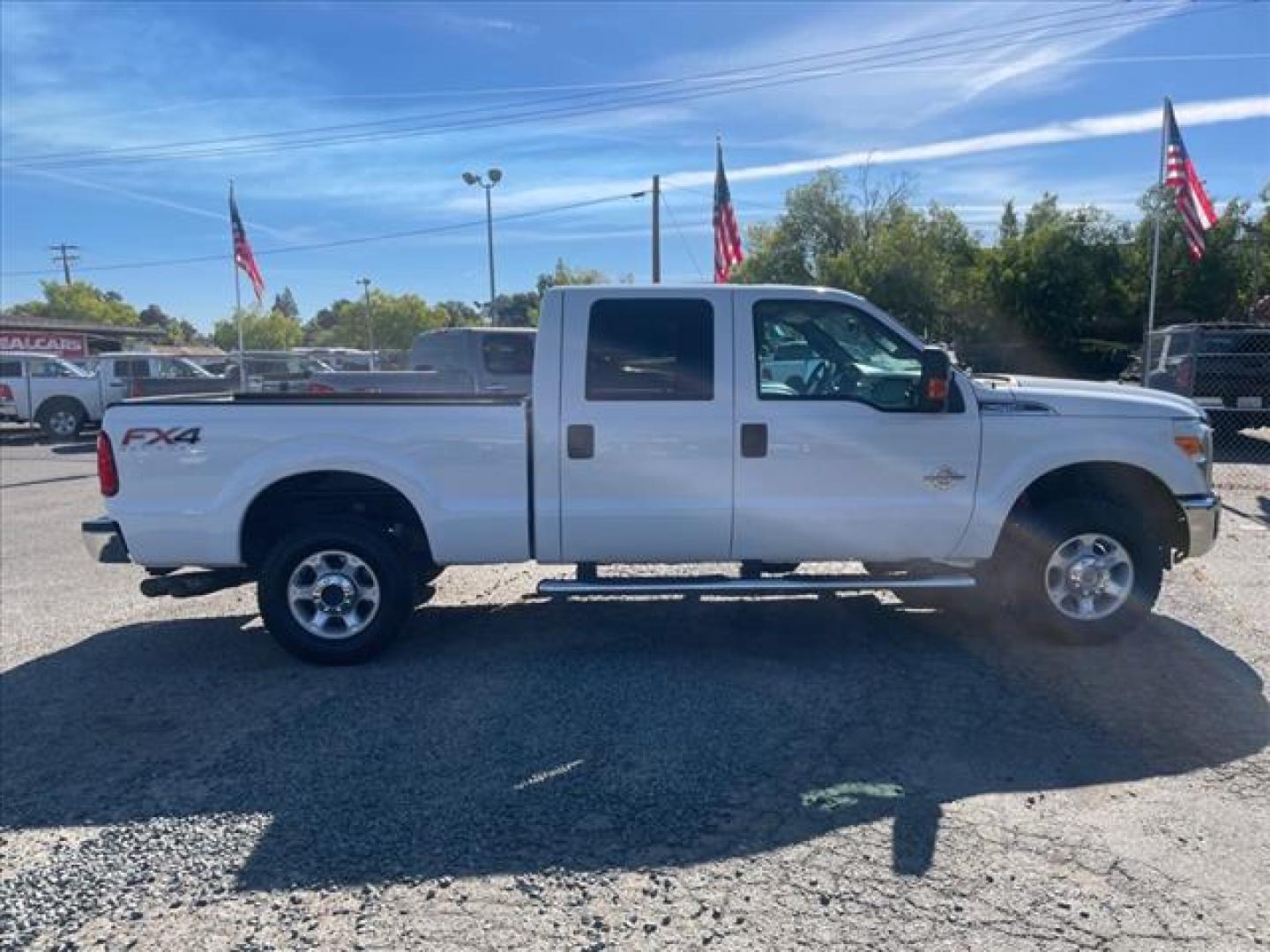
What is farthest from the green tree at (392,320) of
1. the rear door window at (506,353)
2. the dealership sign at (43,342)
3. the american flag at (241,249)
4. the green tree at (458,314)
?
the rear door window at (506,353)

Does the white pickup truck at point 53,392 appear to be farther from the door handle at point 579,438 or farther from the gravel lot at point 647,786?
the door handle at point 579,438

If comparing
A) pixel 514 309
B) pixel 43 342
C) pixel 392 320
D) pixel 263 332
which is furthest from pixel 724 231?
pixel 263 332

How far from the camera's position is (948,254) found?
41.3m

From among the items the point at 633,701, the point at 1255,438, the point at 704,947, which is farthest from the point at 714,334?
the point at 1255,438

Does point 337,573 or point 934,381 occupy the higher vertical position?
point 934,381

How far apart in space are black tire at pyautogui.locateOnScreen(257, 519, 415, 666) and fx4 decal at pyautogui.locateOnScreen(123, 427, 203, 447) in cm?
75

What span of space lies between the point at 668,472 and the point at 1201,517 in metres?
3.11

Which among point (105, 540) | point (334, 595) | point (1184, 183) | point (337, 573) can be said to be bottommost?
point (334, 595)

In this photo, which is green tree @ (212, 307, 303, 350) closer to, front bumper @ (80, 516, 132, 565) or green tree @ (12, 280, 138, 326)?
green tree @ (12, 280, 138, 326)

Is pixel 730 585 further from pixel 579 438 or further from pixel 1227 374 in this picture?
pixel 1227 374

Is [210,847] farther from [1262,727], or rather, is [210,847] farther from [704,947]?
[1262,727]

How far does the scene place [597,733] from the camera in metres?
4.29

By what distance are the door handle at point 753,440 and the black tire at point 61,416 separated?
65.1 feet

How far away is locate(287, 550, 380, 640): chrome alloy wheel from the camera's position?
17.0 ft
